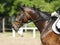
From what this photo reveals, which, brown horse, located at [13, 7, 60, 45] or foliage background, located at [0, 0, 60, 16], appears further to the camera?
foliage background, located at [0, 0, 60, 16]

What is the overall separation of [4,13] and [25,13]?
2043 centimetres

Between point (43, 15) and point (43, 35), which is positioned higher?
point (43, 15)

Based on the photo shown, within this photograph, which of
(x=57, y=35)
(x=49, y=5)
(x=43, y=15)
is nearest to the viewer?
(x=57, y=35)

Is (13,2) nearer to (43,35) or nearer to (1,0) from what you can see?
(1,0)

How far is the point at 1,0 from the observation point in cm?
2708

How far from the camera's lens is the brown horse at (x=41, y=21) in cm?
732

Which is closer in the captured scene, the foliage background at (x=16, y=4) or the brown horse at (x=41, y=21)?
the brown horse at (x=41, y=21)

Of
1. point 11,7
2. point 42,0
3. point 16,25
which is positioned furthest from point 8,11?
point 16,25

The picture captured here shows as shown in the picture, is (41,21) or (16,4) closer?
(41,21)

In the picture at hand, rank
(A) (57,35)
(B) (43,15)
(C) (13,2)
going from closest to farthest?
(A) (57,35), (B) (43,15), (C) (13,2)

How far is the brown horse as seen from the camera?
732 cm

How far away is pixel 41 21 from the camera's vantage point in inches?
304

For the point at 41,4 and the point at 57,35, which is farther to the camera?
the point at 41,4

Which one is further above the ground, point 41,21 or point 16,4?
point 16,4
